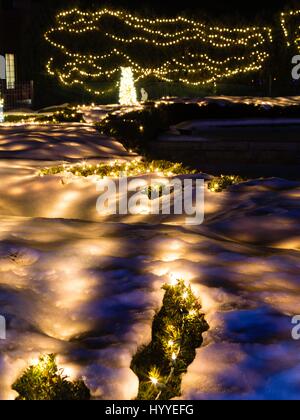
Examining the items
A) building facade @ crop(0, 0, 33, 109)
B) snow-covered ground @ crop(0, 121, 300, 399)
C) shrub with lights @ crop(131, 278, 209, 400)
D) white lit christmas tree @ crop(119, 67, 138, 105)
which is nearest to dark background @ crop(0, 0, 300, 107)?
building facade @ crop(0, 0, 33, 109)

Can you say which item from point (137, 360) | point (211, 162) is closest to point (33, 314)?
point (137, 360)

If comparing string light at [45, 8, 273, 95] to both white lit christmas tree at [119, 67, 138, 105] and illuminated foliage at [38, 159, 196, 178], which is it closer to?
white lit christmas tree at [119, 67, 138, 105]

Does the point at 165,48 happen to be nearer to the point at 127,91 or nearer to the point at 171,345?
the point at 127,91

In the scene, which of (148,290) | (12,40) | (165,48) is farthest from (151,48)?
(148,290)

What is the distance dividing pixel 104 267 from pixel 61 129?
33.0ft

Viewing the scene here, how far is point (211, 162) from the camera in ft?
49.5

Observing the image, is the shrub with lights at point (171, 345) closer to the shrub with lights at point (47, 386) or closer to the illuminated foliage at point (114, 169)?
the shrub with lights at point (47, 386)

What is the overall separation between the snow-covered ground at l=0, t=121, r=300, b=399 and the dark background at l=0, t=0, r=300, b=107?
2019 cm

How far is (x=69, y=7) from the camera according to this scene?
28.5 metres

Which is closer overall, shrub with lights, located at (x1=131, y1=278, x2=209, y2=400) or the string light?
shrub with lights, located at (x1=131, y1=278, x2=209, y2=400)

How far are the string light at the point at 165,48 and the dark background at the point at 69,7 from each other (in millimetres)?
532

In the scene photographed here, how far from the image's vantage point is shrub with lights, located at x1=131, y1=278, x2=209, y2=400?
413 centimetres

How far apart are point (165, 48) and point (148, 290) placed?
23.9 metres

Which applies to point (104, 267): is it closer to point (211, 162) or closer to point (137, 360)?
point (137, 360)
